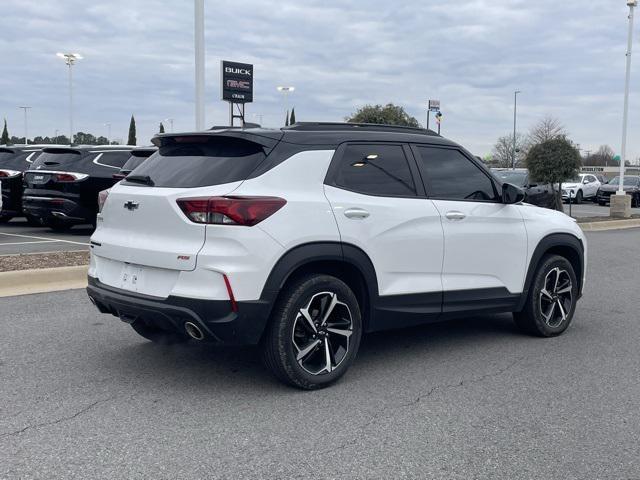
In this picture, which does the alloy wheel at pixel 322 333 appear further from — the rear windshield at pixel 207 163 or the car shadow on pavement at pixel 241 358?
the rear windshield at pixel 207 163

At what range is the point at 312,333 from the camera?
4.53 m

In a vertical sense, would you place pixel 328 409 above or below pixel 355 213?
below

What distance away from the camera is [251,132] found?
4555 millimetres

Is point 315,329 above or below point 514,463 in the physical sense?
above

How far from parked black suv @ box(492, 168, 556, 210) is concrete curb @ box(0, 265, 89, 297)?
538 inches

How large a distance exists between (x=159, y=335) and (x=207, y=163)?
50.1 inches

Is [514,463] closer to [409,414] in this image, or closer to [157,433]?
[409,414]

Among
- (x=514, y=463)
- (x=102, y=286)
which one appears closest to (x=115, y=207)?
(x=102, y=286)

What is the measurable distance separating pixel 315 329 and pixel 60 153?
10.6 metres

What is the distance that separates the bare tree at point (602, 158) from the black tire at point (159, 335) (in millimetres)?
133882

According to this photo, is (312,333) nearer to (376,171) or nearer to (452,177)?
(376,171)

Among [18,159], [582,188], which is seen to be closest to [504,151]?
[582,188]

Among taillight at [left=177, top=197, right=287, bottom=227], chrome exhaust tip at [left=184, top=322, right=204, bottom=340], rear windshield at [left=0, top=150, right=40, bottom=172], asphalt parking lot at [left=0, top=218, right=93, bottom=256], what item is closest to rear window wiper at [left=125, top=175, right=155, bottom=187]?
taillight at [left=177, top=197, right=287, bottom=227]

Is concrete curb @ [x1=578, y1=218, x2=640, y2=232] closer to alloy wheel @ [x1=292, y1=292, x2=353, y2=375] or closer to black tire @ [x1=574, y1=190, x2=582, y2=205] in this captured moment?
black tire @ [x1=574, y1=190, x2=582, y2=205]
